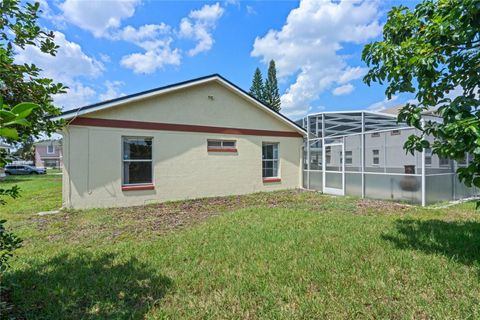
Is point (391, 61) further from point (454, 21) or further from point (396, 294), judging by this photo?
point (396, 294)

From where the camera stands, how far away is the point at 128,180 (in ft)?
31.1

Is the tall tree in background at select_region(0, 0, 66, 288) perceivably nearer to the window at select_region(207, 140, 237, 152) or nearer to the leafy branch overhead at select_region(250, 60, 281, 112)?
the window at select_region(207, 140, 237, 152)

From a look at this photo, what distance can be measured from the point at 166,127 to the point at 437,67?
27.7 ft

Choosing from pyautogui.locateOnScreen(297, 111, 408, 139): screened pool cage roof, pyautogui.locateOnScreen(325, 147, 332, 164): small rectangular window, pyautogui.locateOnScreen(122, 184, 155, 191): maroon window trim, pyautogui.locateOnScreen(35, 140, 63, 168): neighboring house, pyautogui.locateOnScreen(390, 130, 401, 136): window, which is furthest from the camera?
pyautogui.locateOnScreen(35, 140, 63, 168): neighboring house

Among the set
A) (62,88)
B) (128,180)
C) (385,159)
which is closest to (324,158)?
(385,159)

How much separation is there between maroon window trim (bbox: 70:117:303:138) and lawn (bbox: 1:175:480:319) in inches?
136

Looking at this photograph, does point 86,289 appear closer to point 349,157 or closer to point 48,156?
point 349,157

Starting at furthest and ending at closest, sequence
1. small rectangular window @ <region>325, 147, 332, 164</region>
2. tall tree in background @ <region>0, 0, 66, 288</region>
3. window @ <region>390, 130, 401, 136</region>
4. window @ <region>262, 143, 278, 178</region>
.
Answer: window @ <region>262, 143, 278, 178</region>, small rectangular window @ <region>325, 147, 332, 164</region>, window @ <region>390, 130, 401, 136</region>, tall tree in background @ <region>0, 0, 66, 288</region>

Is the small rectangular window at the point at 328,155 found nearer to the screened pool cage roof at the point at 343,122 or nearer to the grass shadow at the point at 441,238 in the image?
the screened pool cage roof at the point at 343,122

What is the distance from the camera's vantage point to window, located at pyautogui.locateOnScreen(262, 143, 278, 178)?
12.7 meters

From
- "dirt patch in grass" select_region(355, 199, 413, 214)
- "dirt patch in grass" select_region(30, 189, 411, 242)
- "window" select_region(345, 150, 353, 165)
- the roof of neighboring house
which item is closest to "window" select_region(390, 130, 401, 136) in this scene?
"window" select_region(345, 150, 353, 165)

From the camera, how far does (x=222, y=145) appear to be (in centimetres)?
1147

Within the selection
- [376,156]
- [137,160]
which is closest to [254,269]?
[137,160]

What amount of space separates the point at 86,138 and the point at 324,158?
31.1 ft
